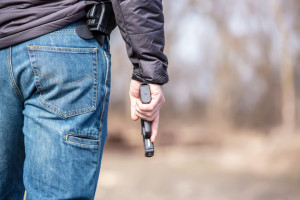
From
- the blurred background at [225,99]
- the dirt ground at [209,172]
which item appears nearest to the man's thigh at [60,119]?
the dirt ground at [209,172]

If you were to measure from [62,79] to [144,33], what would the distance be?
0.28 meters

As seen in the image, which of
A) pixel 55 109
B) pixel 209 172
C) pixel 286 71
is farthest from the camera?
pixel 286 71

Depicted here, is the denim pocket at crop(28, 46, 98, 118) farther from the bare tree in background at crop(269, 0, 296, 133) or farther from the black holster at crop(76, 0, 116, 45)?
the bare tree in background at crop(269, 0, 296, 133)

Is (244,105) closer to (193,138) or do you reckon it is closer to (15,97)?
(193,138)

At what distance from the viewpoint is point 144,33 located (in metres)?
1.13

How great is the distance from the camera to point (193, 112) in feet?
27.1

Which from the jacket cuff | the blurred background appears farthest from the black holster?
the blurred background

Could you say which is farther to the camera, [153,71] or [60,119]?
[153,71]

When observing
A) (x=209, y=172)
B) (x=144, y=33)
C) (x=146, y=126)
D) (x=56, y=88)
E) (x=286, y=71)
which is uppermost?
(x=144, y=33)

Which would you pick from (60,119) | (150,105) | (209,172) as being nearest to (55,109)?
(60,119)

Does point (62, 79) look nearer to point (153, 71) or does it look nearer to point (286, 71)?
point (153, 71)

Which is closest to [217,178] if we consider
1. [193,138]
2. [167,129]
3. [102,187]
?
[102,187]

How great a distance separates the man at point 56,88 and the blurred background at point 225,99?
4126 millimetres

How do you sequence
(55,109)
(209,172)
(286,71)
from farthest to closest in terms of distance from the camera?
(286,71) < (209,172) < (55,109)
